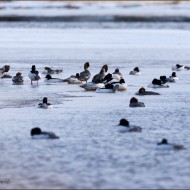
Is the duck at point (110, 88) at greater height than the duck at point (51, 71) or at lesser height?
lesser

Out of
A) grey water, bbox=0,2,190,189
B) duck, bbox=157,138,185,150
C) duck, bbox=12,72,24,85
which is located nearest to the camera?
grey water, bbox=0,2,190,189

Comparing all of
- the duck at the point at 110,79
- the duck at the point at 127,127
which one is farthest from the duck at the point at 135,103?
the duck at the point at 110,79

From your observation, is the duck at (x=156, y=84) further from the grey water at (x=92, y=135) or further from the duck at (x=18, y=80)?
the duck at (x=18, y=80)

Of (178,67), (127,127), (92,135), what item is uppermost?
(178,67)

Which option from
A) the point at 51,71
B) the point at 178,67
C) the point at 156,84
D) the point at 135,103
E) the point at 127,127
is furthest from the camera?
the point at 178,67

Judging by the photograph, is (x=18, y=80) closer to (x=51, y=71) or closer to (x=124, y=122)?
(x=51, y=71)

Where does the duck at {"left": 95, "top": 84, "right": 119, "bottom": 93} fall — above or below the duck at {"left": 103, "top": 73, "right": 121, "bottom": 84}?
below

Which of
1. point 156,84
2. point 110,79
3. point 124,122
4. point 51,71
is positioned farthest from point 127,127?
point 51,71

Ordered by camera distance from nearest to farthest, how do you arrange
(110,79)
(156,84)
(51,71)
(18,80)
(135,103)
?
1. (135,103)
2. (156,84)
3. (110,79)
4. (18,80)
5. (51,71)

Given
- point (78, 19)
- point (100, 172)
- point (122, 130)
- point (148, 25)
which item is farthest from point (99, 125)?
point (78, 19)

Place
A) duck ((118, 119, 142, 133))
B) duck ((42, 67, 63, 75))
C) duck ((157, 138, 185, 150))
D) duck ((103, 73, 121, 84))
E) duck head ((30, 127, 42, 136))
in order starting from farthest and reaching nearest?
duck ((42, 67, 63, 75)) < duck ((103, 73, 121, 84)) < duck ((118, 119, 142, 133)) < duck head ((30, 127, 42, 136)) < duck ((157, 138, 185, 150))

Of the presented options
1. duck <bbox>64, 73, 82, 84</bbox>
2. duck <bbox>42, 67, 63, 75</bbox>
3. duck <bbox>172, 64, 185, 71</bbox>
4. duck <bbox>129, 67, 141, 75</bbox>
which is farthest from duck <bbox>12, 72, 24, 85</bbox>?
duck <bbox>172, 64, 185, 71</bbox>

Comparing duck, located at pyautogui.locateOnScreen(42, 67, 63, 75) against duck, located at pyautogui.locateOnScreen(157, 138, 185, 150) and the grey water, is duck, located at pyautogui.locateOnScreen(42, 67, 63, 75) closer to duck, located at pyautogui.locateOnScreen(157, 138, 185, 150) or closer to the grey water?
the grey water

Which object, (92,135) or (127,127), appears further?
(127,127)
